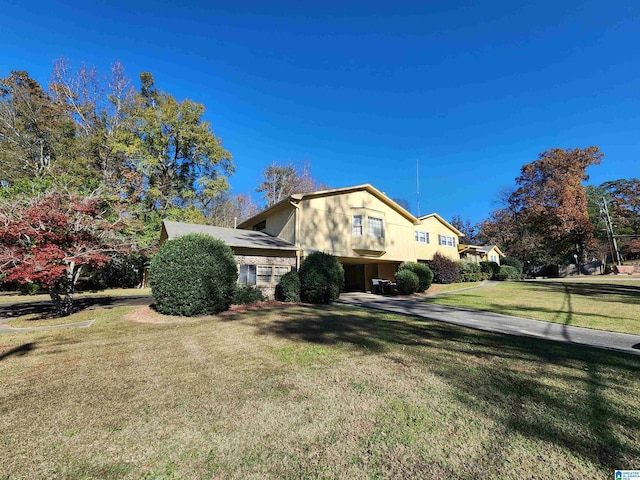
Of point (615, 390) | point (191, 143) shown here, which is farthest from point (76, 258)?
point (191, 143)

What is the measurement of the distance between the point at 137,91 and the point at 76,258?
989 inches

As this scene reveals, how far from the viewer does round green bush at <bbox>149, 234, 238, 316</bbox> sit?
1023 cm

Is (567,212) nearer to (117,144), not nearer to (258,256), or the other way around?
(258,256)

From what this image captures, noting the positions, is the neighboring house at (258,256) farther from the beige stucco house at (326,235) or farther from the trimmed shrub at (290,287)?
the trimmed shrub at (290,287)

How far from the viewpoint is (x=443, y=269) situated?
24.4 metres

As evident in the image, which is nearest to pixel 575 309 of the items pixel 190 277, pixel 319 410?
pixel 319 410

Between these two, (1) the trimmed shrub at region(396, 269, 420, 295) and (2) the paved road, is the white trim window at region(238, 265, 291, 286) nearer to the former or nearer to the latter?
(1) the trimmed shrub at region(396, 269, 420, 295)

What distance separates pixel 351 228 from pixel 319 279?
5.88 meters

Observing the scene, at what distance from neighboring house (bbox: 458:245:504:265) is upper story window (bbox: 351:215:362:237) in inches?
685

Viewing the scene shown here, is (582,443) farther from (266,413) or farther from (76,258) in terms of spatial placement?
(76,258)

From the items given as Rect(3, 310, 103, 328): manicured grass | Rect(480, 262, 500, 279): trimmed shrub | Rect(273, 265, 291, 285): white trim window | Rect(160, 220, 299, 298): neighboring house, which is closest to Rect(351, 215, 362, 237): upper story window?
Rect(160, 220, 299, 298): neighboring house

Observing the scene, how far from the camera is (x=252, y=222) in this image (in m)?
21.2

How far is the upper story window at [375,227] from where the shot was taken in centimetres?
1939

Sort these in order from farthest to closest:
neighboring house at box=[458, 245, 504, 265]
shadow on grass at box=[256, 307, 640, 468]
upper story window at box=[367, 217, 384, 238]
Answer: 1. neighboring house at box=[458, 245, 504, 265]
2. upper story window at box=[367, 217, 384, 238]
3. shadow on grass at box=[256, 307, 640, 468]
